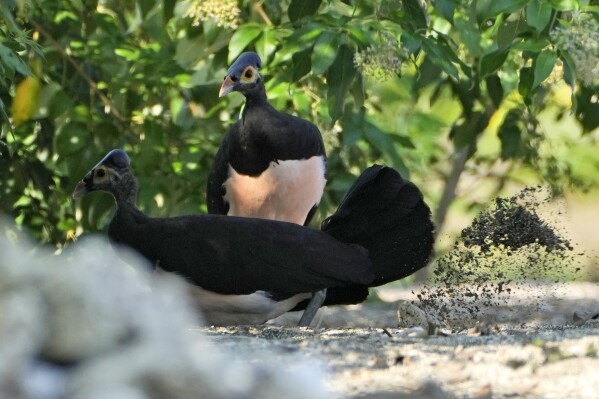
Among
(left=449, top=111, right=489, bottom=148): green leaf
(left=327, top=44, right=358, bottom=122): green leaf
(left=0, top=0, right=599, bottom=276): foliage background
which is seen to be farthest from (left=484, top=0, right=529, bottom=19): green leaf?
(left=449, top=111, right=489, bottom=148): green leaf

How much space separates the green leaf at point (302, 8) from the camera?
6.19 metres

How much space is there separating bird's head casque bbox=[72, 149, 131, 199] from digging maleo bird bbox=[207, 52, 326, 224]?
685mm

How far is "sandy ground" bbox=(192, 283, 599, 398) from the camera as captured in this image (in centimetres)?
336

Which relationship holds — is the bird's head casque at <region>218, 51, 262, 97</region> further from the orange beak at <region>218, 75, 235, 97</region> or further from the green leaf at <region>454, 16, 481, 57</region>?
the green leaf at <region>454, 16, 481, 57</region>

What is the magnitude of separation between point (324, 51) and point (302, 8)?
630 mm

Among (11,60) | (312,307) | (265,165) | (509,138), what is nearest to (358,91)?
(265,165)

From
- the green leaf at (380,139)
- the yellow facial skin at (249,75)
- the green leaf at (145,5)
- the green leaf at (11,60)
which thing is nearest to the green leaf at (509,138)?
the green leaf at (380,139)

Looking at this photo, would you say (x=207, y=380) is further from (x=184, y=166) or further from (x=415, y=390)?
(x=184, y=166)

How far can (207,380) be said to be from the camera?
8.89 ft

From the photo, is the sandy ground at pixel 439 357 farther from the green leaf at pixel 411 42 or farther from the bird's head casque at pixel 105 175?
the bird's head casque at pixel 105 175

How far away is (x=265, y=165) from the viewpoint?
681 cm

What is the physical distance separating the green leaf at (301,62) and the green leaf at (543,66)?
1166 millimetres

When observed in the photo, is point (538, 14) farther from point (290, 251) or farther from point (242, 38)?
point (242, 38)

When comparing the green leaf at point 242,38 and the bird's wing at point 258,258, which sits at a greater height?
the green leaf at point 242,38
